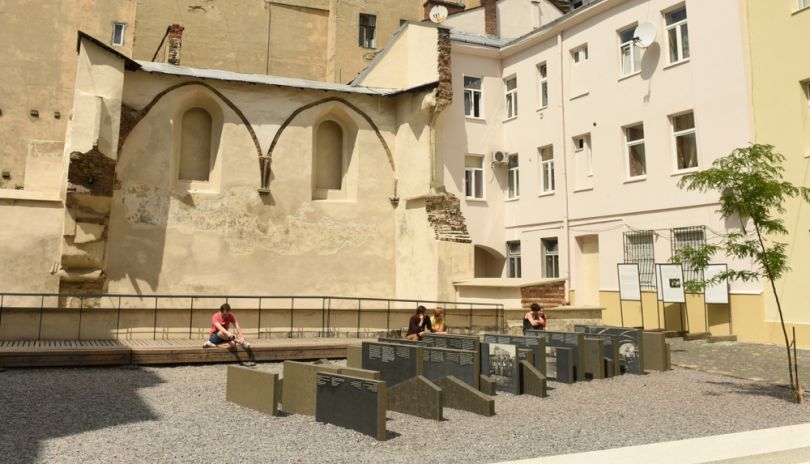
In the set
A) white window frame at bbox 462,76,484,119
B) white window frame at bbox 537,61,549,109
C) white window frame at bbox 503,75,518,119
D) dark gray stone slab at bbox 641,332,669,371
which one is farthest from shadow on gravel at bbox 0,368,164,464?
white window frame at bbox 503,75,518,119

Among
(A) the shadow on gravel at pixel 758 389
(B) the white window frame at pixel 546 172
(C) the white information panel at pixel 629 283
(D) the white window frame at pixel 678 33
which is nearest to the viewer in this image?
(A) the shadow on gravel at pixel 758 389

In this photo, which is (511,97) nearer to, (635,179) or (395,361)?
(635,179)

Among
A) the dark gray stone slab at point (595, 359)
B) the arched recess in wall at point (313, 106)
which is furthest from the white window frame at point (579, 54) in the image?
the dark gray stone slab at point (595, 359)

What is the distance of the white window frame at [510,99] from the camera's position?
2477 centimetres

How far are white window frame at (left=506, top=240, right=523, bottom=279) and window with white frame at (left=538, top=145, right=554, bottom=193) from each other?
2.41 meters

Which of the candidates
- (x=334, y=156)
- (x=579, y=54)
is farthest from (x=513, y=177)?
(x=334, y=156)

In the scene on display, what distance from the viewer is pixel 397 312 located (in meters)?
16.9

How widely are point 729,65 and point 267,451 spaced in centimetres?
1678

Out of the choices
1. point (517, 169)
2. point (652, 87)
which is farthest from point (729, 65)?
point (517, 169)

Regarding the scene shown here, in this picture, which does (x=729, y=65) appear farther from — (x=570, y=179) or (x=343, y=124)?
(x=343, y=124)

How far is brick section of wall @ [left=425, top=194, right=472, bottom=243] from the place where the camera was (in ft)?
66.0

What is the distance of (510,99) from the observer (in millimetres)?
25031

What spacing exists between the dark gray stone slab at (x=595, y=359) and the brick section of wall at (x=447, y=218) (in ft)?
27.4

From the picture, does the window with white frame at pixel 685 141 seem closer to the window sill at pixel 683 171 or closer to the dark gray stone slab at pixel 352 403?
the window sill at pixel 683 171
